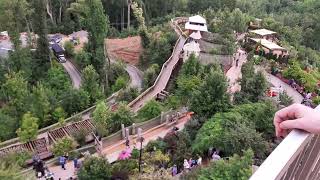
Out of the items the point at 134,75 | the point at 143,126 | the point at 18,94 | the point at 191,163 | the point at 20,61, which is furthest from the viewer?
the point at 134,75

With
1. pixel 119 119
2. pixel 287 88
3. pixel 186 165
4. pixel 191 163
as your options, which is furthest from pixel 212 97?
pixel 287 88

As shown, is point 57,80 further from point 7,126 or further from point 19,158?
point 19,158

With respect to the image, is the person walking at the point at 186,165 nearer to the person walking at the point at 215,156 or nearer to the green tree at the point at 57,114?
the person walking at the point at 215,156

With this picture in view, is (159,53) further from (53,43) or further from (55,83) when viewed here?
(53,43)

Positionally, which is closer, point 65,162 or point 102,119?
point 65,162

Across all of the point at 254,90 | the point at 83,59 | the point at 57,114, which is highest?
the point at 254,90

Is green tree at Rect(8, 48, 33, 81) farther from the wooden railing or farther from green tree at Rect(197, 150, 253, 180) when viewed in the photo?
the wooden railing

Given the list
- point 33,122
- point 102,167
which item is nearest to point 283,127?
point 102,167
